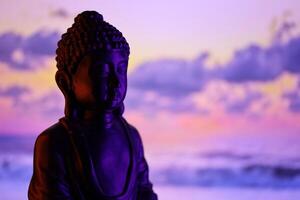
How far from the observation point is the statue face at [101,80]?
1704mm

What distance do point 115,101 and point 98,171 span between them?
20cm

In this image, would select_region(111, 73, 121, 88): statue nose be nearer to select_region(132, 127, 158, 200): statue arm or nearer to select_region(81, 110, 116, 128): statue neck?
select_region(81, 110, 116, 128): statue neck

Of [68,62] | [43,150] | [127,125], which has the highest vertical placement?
[68,62]

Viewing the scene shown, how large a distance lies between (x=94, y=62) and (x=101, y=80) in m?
0.05

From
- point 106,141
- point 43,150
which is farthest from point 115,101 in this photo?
point 43,150

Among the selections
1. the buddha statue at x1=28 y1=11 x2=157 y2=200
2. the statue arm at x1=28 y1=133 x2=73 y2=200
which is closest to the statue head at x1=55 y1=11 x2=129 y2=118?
the buddha statue at x1=28 y1=11 x2=157 y2=200

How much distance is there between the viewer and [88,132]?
1738mm

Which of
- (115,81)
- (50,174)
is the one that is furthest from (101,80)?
(50,174)

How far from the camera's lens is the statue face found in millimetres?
1704

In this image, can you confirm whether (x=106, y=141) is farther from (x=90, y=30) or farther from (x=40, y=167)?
(x=90, y=30)

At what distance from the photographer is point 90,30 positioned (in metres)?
1.70

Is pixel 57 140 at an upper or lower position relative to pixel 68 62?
lower

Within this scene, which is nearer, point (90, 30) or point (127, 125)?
point (90, 30)

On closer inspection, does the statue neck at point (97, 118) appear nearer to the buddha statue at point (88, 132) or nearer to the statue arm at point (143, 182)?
the buddha statue at point (88, 132)
